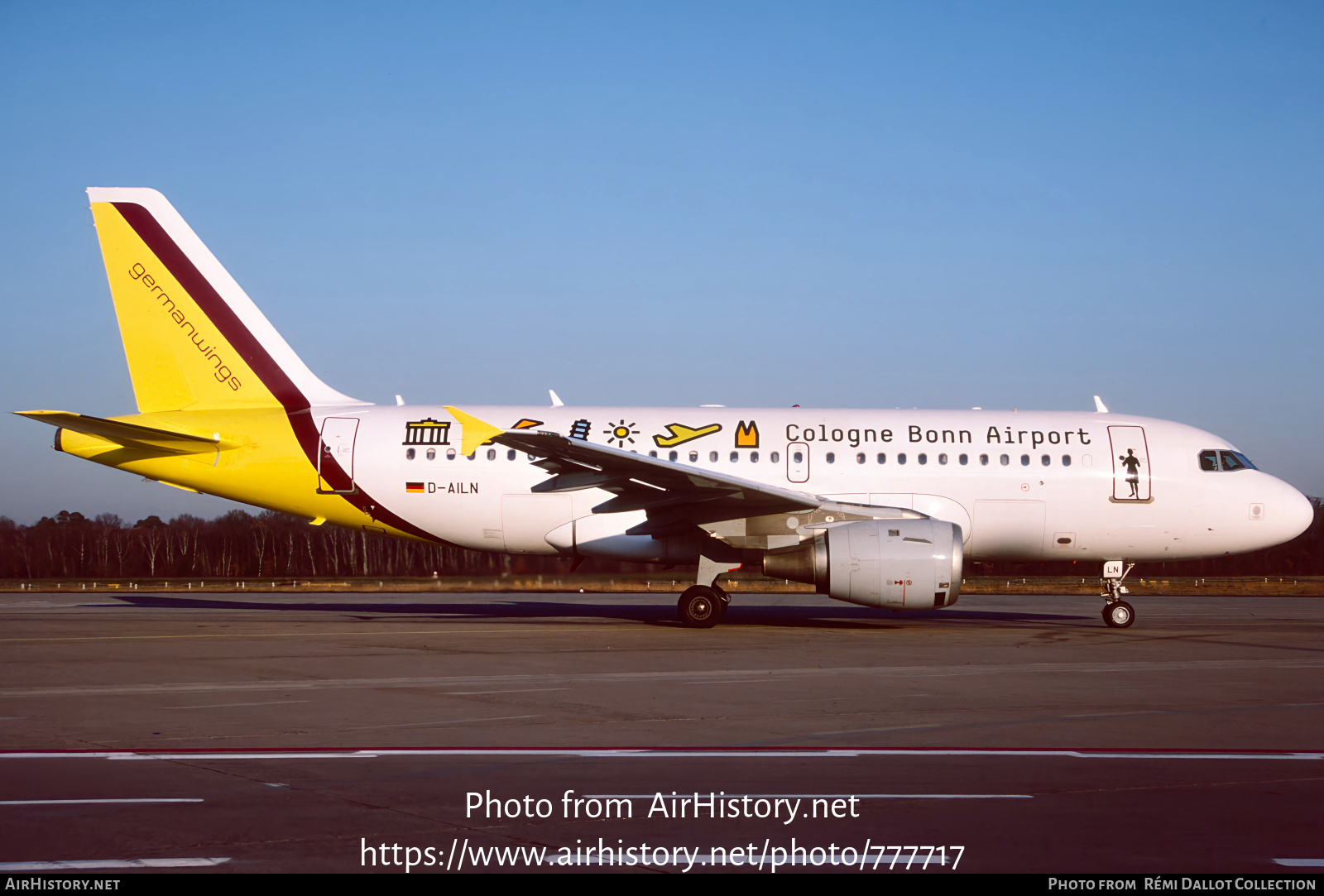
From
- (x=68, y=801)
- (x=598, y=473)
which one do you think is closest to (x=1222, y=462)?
(x=598, y=473)

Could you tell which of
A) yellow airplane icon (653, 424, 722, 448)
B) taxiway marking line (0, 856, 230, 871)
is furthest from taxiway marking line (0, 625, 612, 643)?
taxiway marking line (0, 856, 230, 871)

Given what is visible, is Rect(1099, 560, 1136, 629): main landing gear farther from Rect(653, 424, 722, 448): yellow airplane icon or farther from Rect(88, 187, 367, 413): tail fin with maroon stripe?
Rect(88, 187, 367, 413): tail fin with maroon stripe

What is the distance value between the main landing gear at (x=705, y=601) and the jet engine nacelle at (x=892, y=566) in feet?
7.14

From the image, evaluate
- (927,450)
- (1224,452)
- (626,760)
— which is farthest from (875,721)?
(1224,452)

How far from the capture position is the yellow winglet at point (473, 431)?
19.2 m

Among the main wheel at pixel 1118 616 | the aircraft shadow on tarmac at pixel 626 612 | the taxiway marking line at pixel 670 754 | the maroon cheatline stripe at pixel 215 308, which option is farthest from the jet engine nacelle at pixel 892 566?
the taxiway marking line at pixel 670 754

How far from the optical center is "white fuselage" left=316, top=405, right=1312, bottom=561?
19109 millimetres

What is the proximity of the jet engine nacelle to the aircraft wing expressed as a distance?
4.34ft

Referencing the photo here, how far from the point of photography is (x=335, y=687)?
427 inches

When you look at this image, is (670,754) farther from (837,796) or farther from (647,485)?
(647,485)

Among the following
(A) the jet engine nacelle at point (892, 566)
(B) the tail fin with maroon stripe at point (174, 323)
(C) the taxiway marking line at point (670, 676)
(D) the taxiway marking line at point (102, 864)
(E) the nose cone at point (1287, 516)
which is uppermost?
(B) the tail fin with maroon stripe at point (174, 323)

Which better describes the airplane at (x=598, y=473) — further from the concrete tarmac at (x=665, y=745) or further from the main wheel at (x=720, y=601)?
the concrete tarmac at (x=665, y=745)

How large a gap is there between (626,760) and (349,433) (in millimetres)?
13547
